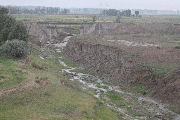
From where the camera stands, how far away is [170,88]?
35.1m

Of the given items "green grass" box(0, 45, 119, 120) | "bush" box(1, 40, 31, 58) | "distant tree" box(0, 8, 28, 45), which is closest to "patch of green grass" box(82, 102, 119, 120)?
"green grass" box(0, 45, 119, 120)

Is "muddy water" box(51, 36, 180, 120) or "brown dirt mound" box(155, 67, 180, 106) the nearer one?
"muddy water" box(51, 36, 180, 120)

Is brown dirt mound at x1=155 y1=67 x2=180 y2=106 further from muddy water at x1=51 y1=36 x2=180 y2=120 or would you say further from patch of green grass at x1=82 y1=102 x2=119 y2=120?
patch of green grass at x1=82 y1=102 x2=119 y2=120

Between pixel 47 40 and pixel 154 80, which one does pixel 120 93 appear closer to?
pixel 154 80

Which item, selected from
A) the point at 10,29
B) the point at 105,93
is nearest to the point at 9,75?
the point at 105,93

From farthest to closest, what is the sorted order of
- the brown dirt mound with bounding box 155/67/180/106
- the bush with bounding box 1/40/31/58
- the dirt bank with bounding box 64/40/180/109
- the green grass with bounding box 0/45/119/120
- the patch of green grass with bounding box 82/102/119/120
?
the bush with bounding box 1/40/31/58
the dirt bank with bounding box 64/40/180/109
the brown dirt mound with bounding box 155/67/180/106
the patch of green grass with bounding box 82/102/119/120
the green grass with bounding box 0/45/119/120

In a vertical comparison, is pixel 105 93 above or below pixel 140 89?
below

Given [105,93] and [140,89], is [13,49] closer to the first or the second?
[105,93]

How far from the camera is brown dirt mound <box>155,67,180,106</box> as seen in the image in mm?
33719

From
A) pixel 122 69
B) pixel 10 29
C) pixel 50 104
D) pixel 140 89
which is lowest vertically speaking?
pixel 140 89

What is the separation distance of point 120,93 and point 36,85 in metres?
12.3

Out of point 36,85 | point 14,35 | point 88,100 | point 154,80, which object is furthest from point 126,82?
point 14,35

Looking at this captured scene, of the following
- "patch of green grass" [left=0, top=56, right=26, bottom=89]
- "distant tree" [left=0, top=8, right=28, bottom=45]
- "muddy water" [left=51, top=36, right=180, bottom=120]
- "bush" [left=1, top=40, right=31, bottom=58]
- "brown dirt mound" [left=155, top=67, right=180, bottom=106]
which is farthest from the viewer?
"distant tree" [left=0, top=8, right=28, bottom=45]

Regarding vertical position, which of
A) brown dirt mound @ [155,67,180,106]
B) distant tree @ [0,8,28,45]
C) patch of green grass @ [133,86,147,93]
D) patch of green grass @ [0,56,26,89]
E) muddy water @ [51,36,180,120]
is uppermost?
distant tree @ [0,8,28,45]
